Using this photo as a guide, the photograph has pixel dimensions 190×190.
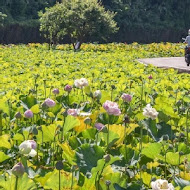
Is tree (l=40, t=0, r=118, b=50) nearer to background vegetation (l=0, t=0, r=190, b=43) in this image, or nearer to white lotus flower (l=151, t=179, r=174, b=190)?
background vegetation (l=0, t=0, r=190, b=43)

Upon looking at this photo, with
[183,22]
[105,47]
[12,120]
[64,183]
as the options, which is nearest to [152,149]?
[64,183]

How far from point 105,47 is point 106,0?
13.6 metres

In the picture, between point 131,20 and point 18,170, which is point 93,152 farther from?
point 131,20

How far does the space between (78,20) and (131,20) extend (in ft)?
45.2

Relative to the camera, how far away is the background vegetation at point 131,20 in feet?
88.0

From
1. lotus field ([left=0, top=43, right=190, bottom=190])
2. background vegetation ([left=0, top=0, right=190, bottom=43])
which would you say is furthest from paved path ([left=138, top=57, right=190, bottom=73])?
background vegetation ([left=0, top=0, right=190, bottom=43])

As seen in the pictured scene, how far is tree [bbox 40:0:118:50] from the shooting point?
1934 cm

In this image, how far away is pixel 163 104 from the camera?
278 centimetres

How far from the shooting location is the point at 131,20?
107 ft

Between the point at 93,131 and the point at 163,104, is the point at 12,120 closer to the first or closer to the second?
the point at 93,131

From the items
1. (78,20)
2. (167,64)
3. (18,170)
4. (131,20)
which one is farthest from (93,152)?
(131,20)

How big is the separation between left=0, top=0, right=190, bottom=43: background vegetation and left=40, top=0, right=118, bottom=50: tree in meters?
6.62

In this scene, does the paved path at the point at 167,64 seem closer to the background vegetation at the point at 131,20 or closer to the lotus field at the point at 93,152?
the lotus field at the point at 93,152

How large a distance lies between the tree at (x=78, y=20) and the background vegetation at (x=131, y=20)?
6.62m
